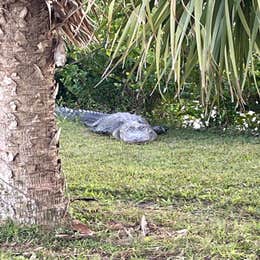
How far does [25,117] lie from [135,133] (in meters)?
3.90

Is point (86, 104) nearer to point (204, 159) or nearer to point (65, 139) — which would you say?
point (65, 139)

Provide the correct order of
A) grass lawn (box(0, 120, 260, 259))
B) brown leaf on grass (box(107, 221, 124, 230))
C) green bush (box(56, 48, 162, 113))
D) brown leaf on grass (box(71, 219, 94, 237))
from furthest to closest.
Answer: green bush (box(56, 48, 162, 113)) < brown leaf on grass (box(107, 221, 124, 230)) < brown leaf on grass (box(71, 219, 94, 237)) < grass lawn (box(0, 120, 260, 259))

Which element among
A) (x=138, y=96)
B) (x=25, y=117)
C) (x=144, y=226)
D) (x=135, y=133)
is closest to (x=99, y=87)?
(x=138, y=96)

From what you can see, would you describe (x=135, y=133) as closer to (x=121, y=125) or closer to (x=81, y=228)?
(x=121, y=125)

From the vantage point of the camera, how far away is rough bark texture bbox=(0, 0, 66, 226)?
3205 mm

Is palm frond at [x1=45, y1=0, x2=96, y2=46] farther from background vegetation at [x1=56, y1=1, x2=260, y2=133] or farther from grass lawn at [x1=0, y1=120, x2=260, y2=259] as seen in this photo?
background vegetation at [x1=56, y1=1, x2=260, y2=133]

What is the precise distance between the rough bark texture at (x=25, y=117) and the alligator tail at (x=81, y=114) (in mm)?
4923

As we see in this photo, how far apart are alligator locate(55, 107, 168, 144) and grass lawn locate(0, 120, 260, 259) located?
187mm

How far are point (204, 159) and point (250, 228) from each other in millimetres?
2345

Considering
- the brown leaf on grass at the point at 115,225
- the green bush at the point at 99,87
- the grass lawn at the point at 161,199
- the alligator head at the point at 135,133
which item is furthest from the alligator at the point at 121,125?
the brown leaf on grass at the point at 115,225

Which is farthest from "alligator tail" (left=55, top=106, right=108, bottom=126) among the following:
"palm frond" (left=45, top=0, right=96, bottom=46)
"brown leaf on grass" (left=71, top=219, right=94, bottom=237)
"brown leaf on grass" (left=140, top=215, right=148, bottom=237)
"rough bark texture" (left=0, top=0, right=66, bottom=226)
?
"rough bark texture" (left=0, top=0, right=66, bottom=226)

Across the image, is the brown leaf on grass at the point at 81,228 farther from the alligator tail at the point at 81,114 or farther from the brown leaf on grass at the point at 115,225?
the alligator tail at the point at 81,114

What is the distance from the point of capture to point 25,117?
3.22m

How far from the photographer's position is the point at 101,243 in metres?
3.22
